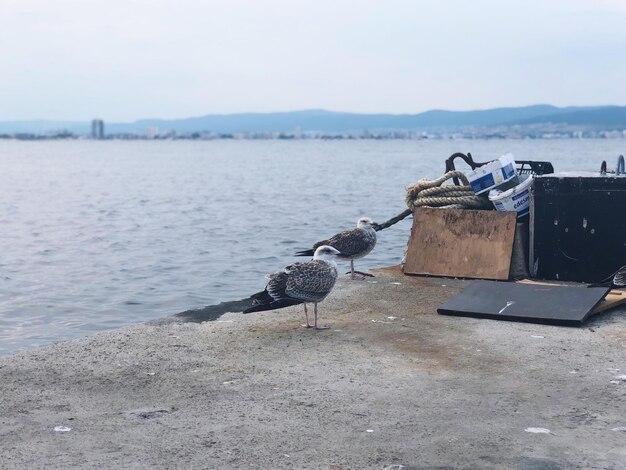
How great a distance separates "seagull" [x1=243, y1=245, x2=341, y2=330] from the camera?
27.2ft

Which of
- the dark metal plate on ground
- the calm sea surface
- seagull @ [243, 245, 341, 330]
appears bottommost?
the calm sea surface

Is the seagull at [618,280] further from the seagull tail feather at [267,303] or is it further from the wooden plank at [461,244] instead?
the seagull tail feather at [267,303]

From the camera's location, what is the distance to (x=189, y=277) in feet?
57.4

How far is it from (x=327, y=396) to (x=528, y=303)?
313 cm

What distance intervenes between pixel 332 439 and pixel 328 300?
4.18 metres

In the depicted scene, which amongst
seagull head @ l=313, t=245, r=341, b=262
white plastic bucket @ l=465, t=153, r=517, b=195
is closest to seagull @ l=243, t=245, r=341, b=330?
seagull head @ l=313, t=245, r=341, b=262

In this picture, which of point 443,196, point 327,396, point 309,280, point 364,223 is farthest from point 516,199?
point 327,396

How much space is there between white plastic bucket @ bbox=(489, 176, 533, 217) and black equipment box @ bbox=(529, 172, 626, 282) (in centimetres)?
49

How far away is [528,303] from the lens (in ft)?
28.1

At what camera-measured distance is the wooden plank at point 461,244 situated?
1054cm

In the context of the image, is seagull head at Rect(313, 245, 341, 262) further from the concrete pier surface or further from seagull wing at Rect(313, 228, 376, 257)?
seagull wing at Rect(313, 228, 376, 257)

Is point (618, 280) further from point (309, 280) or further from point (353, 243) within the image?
point (309, 280)

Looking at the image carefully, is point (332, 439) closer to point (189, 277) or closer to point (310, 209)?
point (189, 277)

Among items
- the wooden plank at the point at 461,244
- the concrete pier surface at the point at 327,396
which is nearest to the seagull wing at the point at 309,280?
the concrete pier surface at the point at 327,396
